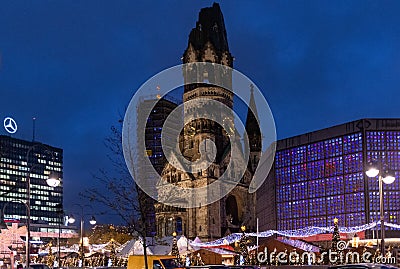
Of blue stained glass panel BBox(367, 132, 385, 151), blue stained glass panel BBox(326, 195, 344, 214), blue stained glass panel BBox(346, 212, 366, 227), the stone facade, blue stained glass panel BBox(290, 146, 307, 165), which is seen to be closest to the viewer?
blue stained glass panel BBox(346, 212, 366, 227)

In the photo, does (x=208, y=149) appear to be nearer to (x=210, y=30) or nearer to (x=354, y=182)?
(x=210, y=30)

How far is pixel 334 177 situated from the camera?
287 feet

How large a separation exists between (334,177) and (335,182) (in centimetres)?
78

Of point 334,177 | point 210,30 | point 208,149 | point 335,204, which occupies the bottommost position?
point 335,204

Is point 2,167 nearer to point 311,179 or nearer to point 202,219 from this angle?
point 202,219

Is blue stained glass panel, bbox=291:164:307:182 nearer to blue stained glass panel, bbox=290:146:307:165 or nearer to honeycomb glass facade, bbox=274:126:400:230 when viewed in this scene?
honeycomb glass facade, bbox=274:126:400:230

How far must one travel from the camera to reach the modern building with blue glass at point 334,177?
8156 centimetres

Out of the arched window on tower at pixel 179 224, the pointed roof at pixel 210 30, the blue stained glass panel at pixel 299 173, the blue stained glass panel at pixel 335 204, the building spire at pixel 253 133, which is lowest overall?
the arched window on tower at pixel 179 224

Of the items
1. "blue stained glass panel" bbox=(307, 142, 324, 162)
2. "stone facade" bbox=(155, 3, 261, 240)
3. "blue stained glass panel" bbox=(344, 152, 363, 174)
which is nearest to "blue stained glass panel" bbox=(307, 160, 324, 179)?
"blue stained glass panel" bbox=(307, 142, 324, 162)

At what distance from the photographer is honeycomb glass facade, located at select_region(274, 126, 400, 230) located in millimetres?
81438

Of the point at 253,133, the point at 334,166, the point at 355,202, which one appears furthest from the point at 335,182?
the point at 253,133

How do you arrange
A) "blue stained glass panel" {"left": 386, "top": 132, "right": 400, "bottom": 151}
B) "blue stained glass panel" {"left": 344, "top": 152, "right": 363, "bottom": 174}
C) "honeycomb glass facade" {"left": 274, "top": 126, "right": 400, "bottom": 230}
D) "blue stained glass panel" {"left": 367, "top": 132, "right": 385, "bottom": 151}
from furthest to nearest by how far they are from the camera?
"blue stained glass panel" {"left": 344, "top": 152, "right": 363, "bottom": 174} < "blue stained glass panel" {"left": 386, "top": 132, "right": 400, "bottom": 151} < "blue stained glass panel" {"left": 367, "top": 132, "right": 385, "bottom": 151} < "honeycomb glass facade" {"left": 274, "top": 126, "right": 400, "bottom": 230}

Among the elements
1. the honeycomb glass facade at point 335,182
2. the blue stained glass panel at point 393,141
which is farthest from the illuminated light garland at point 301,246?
the blue stained glass panel at point 393,141

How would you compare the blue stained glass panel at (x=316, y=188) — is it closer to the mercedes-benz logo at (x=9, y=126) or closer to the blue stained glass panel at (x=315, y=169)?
the blue stained glass panel at (x=315, y=169)
